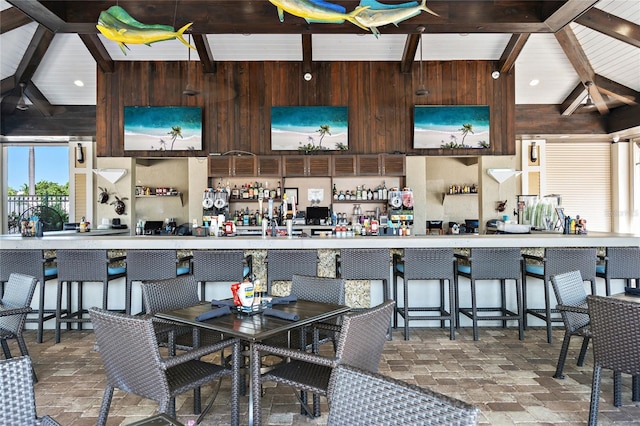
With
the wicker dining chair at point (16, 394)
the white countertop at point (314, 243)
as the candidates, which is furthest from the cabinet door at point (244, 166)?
the wicker dining chair at point (16, 394)

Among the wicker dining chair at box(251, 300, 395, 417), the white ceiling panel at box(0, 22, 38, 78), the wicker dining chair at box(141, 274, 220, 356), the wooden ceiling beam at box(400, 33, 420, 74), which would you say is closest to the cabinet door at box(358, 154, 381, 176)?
the wooden ceiling beam at box(400, 33, 420, 74)

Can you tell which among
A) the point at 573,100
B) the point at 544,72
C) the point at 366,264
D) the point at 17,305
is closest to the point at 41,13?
the point at 17,305

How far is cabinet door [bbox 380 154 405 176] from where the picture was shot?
741 cm

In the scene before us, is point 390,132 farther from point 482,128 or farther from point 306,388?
point 306,388

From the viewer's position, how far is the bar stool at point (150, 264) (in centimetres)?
436

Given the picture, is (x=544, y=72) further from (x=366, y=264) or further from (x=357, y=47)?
(x=366, y=264)

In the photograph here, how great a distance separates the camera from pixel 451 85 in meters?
7.64

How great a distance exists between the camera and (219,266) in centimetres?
432

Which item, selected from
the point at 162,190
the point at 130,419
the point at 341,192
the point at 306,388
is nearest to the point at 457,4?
the point at 341,192

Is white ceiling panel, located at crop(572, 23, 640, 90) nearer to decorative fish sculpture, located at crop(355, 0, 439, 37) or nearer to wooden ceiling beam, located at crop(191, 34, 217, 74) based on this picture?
decorative fish sculpture, located at crop(355, 0, 439, 37)

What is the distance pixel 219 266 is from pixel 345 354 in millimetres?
2615

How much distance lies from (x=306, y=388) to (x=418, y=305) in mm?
3057

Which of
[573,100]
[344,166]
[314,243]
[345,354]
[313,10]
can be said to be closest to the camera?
[345,354]

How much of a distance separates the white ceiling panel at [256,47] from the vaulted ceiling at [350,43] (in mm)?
18
